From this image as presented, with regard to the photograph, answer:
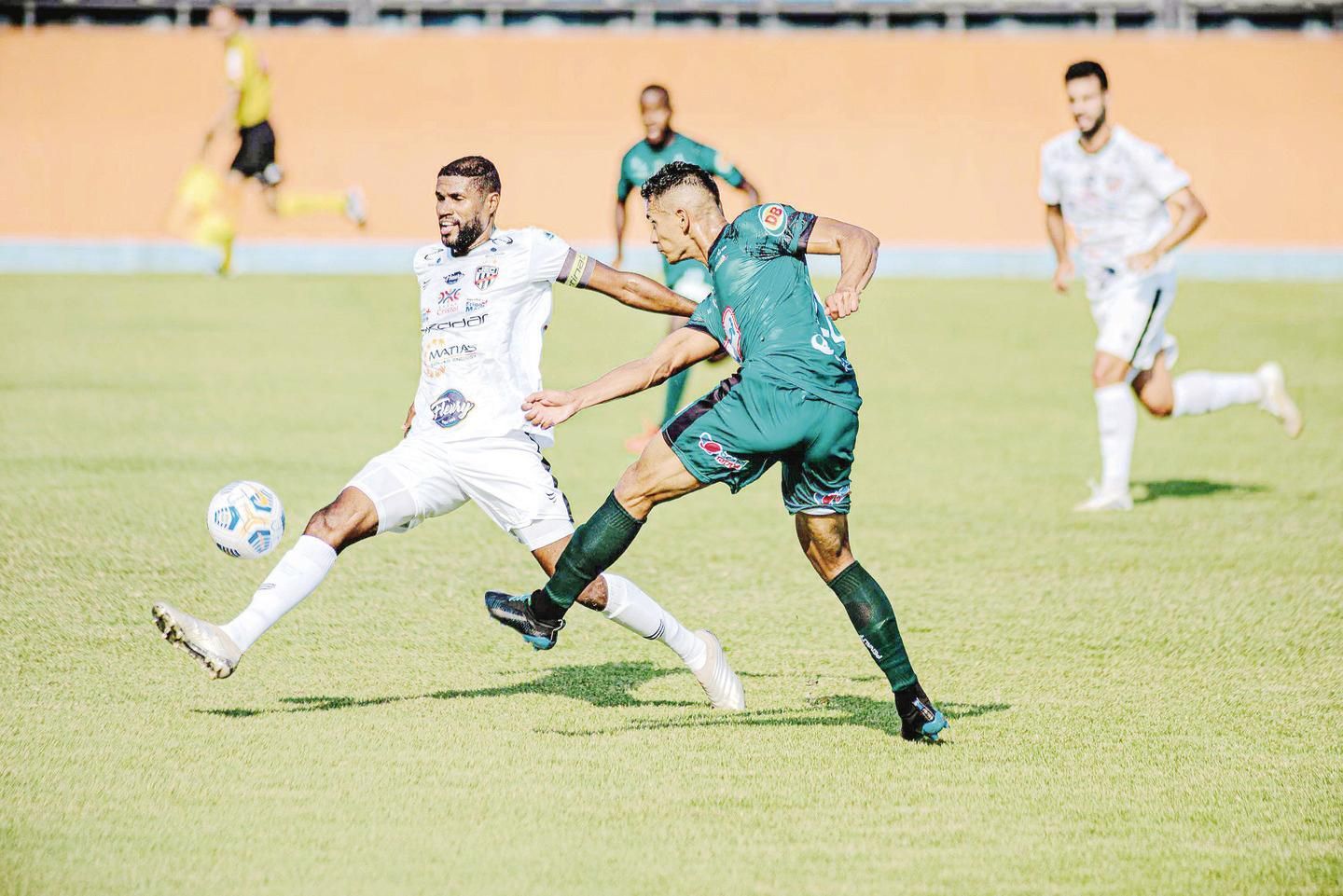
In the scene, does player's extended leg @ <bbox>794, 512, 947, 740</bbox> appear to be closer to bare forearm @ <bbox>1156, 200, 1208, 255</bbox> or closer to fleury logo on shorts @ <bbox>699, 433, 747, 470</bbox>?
fleury logo on shorts @ <bbox>699, 433, 747, 470</bbox>

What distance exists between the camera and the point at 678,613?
7.70m

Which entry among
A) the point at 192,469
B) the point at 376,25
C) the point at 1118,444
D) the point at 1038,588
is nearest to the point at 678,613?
the point at 1038,588

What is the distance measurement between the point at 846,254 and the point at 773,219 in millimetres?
297

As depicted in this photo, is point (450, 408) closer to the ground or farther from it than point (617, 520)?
farther from it

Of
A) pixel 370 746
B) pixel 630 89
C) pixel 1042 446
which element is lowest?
pixel 1042 446

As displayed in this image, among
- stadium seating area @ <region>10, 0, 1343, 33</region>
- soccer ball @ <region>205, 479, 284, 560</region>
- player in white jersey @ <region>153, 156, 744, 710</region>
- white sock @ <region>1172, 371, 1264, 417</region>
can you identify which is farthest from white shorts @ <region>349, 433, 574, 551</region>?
stadium seating area @ <region>10, 0, 1343, 33</region>

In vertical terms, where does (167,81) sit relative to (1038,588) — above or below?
above

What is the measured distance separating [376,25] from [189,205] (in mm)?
9506

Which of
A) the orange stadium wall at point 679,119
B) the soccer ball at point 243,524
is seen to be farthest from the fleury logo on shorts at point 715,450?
the orange stadium wall at point 679,119

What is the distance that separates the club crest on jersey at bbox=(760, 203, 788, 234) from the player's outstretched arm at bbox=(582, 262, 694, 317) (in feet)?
1.56

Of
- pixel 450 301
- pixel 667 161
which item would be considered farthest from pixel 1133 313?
pixel 450 301

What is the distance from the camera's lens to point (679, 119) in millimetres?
34094

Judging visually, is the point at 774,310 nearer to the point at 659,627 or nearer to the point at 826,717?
the point at 659,627

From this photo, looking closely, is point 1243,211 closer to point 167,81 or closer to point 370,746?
point 167,81
